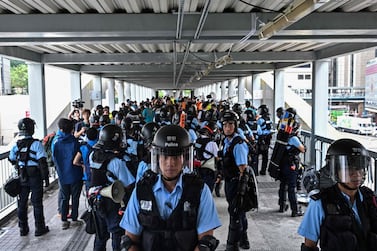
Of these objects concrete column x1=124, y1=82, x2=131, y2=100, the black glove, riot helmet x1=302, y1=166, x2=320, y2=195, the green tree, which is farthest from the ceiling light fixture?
the green tree

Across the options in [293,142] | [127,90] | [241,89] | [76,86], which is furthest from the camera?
[127,90]

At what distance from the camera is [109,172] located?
3.65 meters

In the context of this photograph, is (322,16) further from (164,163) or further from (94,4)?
(164,163)

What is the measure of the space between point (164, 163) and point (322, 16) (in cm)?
475

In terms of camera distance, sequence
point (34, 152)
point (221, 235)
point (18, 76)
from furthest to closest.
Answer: point (18, 76) < point (221, 235) < point (34, 152)

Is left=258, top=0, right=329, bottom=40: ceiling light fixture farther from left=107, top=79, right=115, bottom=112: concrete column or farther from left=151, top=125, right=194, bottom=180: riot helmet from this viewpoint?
left=107, top=79, right=115, bottom=112: concrete column

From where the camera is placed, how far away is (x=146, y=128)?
16.6ft

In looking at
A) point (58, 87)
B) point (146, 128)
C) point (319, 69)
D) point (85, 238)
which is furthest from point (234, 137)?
point (58, 87)

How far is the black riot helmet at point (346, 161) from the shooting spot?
7.79 feet

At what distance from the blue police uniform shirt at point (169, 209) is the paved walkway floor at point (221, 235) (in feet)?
9.95

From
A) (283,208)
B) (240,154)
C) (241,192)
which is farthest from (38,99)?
(241,192)

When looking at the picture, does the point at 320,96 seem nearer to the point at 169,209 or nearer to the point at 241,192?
the point at 241,192

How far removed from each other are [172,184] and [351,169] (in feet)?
3.83

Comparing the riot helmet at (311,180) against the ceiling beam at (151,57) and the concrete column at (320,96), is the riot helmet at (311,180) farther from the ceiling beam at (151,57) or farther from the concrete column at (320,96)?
the ceiling beam at (151,57)
